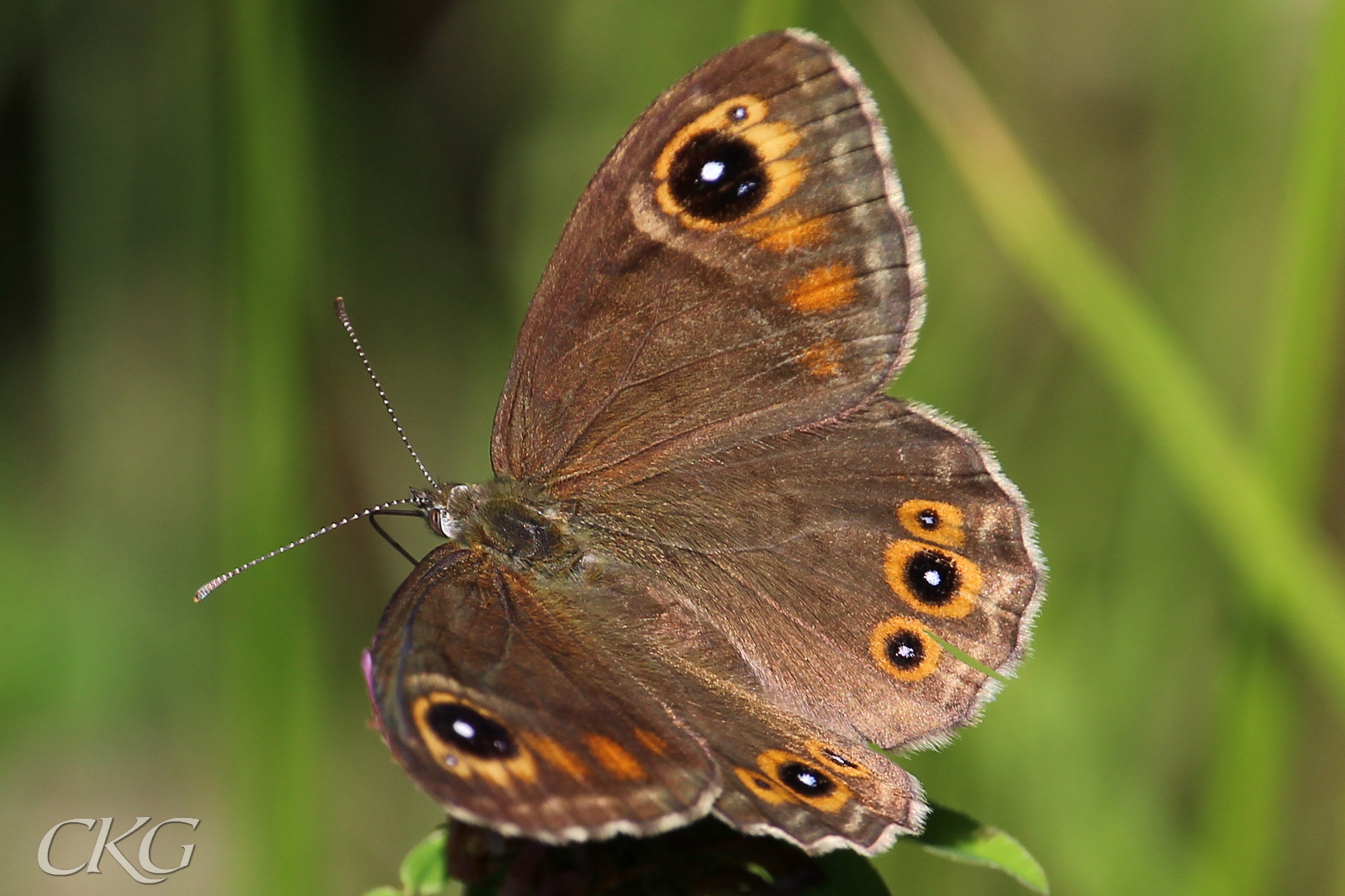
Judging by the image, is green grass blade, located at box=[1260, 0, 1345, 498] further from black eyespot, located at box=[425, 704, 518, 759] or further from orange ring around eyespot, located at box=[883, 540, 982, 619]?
black eyespot, located at box=[425, 704, 518, 759]

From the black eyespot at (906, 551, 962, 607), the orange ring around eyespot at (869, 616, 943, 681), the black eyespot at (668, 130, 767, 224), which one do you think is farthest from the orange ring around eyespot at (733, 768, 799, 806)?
the black eyespot at (668, 130, 767, 224)

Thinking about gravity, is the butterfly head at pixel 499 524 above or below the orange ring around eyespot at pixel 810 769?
above

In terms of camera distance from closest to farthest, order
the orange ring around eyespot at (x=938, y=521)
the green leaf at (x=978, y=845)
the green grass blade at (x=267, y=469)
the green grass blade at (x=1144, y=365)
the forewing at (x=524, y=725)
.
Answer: the forewing at (x=524, y=725)
the green leaf at (x=978, y=845)
the orange ring around eyespot at (x=938, y=521)
the green grass blade at (x=1144, y=365)
the green grass blade at (x=267, y=469)

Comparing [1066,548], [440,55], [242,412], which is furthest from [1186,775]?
[440,55]

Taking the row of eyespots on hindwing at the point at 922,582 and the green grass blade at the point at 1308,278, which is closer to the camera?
the row of eyespots on hindwing at the point at 922,582

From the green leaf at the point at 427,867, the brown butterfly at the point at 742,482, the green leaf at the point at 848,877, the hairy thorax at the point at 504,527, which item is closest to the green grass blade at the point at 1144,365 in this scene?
the brown butterfly at the point at 742,482

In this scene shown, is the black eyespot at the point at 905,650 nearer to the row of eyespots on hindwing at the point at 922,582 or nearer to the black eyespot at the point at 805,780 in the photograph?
the row of eyespots on hindwing at the point at 922,582

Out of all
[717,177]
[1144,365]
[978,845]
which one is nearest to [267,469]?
[717,177]

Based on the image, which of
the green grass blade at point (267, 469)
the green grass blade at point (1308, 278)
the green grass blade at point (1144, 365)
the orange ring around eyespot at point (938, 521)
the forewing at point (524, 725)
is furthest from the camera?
the green grass blade at point (267, 469)

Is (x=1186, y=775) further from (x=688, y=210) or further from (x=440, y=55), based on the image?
(x=440, y=55)
